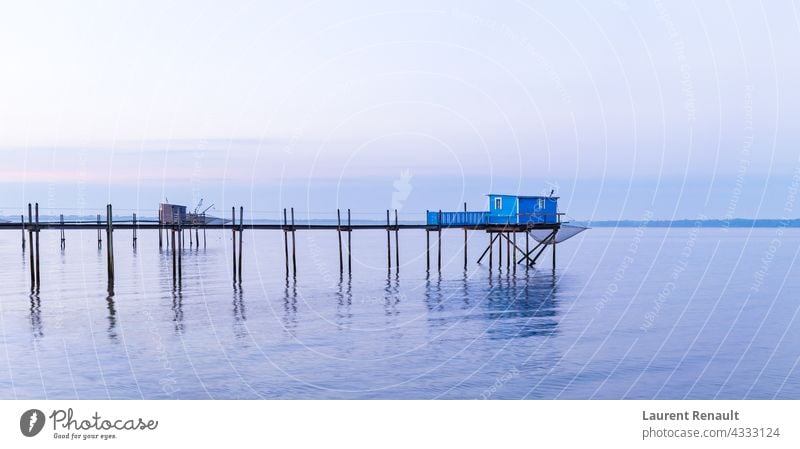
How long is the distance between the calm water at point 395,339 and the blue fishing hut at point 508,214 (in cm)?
491

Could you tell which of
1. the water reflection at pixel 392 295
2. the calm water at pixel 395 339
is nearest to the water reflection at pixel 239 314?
the calm water at pixel 395 339

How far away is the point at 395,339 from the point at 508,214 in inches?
1126

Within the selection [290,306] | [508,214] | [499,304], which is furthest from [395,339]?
[508,214]

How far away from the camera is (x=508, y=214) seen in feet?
187

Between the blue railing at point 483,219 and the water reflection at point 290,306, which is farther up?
the blue railing at point 483,219

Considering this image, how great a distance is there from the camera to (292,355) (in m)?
26.6

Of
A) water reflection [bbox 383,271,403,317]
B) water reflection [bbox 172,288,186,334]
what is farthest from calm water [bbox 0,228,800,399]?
water reflection [bbox 383,271,403,317]

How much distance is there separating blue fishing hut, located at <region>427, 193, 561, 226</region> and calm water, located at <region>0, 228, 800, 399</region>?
491cm

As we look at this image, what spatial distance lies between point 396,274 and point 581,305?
22.0 m

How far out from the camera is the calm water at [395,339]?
22.6m

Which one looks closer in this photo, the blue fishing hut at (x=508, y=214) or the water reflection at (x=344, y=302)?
the water reflection at (x=344, y=302)

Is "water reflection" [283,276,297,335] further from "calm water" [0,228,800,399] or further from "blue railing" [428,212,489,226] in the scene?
"blue railing" [428,212,489,226]

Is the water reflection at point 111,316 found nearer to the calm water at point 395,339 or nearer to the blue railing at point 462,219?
the calm water at point 395,339
